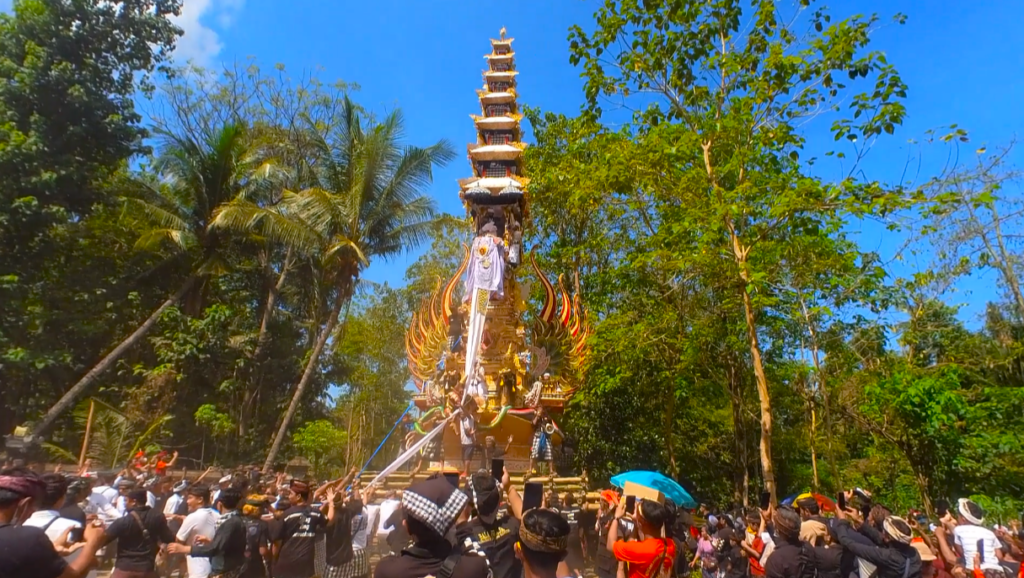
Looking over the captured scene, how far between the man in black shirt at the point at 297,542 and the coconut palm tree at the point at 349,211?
11.9 m

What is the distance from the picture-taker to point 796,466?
20.8 metres

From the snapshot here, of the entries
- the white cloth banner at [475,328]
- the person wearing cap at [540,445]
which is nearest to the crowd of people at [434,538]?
the person wearing cap at [540,445]

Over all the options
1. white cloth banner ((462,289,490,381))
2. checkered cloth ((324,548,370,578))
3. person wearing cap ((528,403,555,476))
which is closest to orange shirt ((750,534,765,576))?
checkered cloth ((324,548,370,578))

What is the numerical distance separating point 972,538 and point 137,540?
22.4ft

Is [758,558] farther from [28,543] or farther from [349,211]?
[349,211]

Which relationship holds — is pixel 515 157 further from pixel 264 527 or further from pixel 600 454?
pixel 264 527

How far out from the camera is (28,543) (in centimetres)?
285

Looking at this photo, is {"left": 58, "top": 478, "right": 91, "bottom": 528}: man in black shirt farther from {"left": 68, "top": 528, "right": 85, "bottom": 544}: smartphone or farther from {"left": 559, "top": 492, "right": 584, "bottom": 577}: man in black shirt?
{"left": 559, "top": 492, "right": 584, "bottom": 577}: man in black shirt

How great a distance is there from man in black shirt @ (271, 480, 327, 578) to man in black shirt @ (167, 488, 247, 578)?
395mm

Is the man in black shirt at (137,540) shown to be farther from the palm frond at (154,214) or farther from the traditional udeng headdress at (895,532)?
the palm frond at (154,214)

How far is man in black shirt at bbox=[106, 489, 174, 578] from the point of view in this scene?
4402mm

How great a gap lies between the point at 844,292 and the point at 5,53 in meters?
16.9

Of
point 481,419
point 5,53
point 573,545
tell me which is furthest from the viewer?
point 481,419

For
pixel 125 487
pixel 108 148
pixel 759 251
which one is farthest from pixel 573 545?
pixel 108 148
